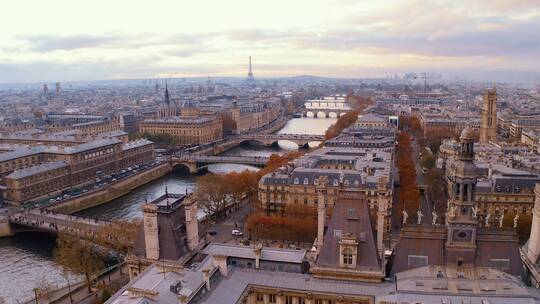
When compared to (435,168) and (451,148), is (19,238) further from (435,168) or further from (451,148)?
(451,148)

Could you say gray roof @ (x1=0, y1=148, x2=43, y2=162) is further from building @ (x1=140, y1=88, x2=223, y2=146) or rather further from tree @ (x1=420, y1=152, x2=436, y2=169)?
tree @ (x1=420, y1=152, x2=436, y2=169)

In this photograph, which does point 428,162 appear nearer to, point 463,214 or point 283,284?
point 463,214

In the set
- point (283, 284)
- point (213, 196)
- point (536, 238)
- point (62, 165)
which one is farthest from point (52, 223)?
point (536, 238)

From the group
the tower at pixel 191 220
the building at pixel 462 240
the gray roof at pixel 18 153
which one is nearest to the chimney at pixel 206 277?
the tower at pixel 191 220

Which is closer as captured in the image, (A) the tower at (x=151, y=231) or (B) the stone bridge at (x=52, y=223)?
(A) the tower at (x=151, y=231)

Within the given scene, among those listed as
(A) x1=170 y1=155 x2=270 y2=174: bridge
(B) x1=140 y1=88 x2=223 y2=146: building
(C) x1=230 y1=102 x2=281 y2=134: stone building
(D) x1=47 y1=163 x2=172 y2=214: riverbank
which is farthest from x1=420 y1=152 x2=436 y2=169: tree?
(C) x1=230 y1=102 x2=281 y2=134: stone building

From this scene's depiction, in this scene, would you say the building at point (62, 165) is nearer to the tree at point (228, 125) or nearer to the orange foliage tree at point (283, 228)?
the orange foliage tree at point (283, 228)

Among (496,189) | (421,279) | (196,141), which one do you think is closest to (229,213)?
(496,189)
